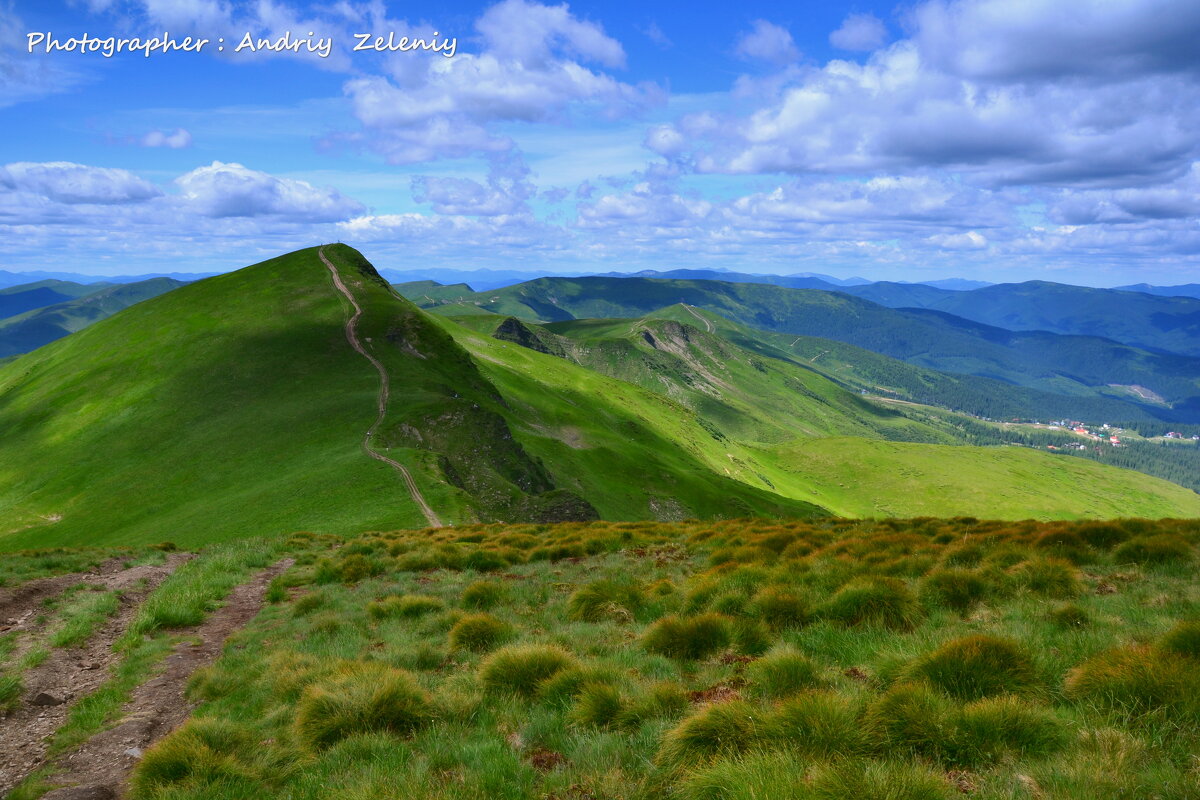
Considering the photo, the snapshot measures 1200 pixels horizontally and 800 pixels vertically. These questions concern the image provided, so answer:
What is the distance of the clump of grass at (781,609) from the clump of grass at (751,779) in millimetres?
5475

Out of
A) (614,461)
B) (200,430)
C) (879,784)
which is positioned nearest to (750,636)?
(879,784)

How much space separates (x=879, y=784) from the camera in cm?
522

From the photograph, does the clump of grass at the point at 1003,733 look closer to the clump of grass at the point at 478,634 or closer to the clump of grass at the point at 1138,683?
the clump of grass at the point at 1138,683

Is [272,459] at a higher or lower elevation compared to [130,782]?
lower

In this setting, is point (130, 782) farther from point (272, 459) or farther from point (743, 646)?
point (272, 459)

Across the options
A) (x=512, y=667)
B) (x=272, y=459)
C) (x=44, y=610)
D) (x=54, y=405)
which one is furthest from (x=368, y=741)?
(x=54, y=405)

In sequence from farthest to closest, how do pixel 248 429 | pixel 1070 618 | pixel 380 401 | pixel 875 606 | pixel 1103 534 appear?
pixel 380 401, pixel 248 429, pixel 1103 534, pixel 875 606, pixel 1070 618

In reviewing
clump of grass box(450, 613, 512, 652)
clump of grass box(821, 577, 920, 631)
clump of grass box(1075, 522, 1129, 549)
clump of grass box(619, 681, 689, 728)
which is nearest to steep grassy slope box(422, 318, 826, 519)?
clump of grass box(1075, 522, 1129, 549)

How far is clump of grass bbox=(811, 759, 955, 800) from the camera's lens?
5.16 meters

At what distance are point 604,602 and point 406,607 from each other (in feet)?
17.9

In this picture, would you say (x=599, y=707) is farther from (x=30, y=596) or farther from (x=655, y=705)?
(x=30, y=596)

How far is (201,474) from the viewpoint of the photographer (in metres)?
70.8

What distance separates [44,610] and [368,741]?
16844 mm

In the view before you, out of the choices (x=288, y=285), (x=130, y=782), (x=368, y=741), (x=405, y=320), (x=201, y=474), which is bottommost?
(x=201, y=474)
